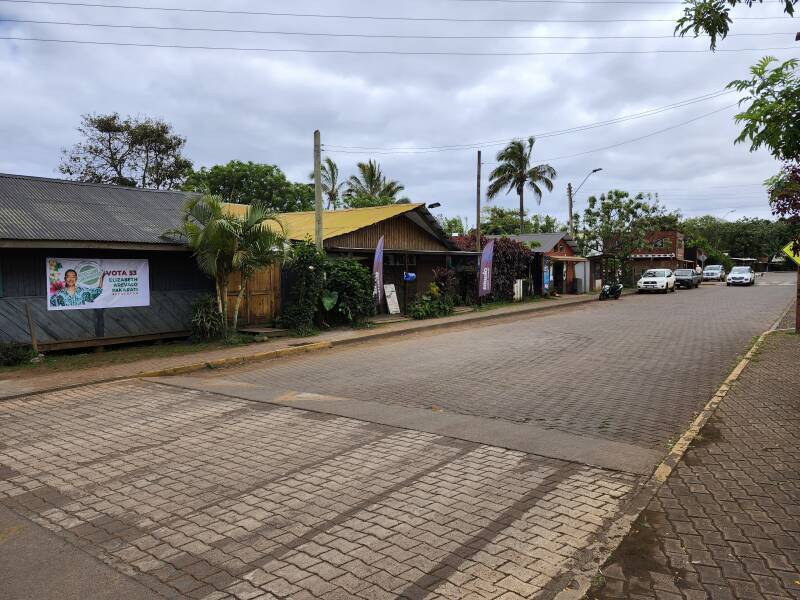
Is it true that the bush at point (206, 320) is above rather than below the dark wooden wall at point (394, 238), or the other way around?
below

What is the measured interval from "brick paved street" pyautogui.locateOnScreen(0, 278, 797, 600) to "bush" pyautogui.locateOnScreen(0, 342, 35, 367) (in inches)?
123

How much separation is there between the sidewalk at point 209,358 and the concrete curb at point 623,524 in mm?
9054

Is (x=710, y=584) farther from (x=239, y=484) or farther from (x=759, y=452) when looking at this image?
(x=239, y=484)

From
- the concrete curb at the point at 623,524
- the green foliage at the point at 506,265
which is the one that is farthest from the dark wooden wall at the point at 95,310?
the green foliage at the point at 506,265

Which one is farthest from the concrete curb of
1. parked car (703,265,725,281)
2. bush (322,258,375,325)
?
parked car (703,265,725,281)

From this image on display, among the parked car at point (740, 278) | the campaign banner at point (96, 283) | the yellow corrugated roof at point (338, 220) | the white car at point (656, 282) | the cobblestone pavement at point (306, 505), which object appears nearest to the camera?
the cobblestone pavement at point (306, 505)

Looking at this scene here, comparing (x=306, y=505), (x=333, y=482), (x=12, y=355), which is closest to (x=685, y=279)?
(x=12, y=355)

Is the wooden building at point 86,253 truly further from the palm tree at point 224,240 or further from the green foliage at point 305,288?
the green foliage at point 305,288

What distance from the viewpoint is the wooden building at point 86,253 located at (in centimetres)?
1245

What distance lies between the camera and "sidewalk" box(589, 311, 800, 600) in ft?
11.3

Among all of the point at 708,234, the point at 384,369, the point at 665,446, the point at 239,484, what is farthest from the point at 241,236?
the point at 708,234

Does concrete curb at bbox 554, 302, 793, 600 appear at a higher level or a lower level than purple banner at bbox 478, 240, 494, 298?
lower

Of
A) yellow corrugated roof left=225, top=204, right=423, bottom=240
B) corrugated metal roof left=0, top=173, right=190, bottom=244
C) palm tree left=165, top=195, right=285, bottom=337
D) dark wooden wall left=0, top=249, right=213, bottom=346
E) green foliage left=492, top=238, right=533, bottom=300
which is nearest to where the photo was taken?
dark wooden wall left=0, top=249, right=213, bottom=346

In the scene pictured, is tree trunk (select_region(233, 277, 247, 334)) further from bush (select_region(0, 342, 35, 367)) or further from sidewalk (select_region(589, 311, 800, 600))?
sidewalk (select_region(589, 311, 800, 600))
